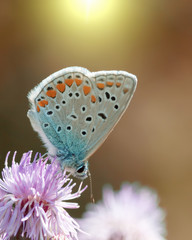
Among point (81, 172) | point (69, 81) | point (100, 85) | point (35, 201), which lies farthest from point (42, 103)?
point (35, 201)

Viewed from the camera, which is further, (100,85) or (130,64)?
(130,64)

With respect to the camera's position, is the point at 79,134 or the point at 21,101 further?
the point at 21,101

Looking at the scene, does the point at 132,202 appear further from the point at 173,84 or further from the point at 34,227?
the point at 173,84

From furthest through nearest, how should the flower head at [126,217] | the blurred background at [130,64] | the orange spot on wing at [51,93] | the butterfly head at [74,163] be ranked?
the blurred background at [130,64] → the orange spot on wing at [51,93] → the butterfly head at [74,163] → the flower head at [126,217]

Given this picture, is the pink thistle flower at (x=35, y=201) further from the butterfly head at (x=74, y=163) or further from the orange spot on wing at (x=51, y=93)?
the orange spot on wing at (x=51, y=93)

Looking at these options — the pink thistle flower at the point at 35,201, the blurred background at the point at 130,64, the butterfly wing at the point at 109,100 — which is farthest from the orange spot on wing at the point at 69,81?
the blurred background at the point at 130,64

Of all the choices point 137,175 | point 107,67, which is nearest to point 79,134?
point 137,175

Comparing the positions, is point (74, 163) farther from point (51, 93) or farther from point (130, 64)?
point (130, 64)
